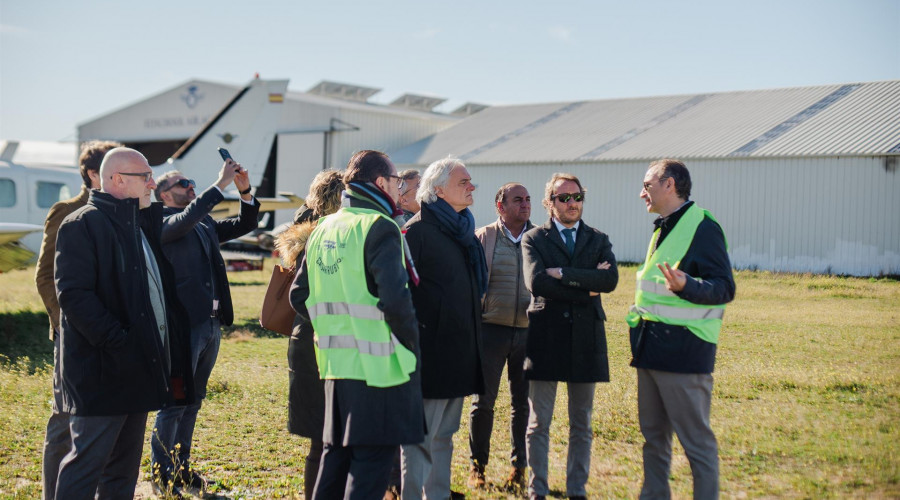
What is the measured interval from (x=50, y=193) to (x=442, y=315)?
14.5m

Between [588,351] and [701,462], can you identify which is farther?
[588,351]

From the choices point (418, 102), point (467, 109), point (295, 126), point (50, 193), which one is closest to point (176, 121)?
point (295, 126)

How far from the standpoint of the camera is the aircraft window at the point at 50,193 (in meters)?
15.8

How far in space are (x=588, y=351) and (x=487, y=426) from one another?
95 cm

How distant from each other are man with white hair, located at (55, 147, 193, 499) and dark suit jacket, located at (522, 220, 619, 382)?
7.23 feet

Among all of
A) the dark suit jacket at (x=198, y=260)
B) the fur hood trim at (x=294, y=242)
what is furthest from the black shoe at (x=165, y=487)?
the fur hood trim at (x=294, y=242)

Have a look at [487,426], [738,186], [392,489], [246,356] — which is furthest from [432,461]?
[738,186]

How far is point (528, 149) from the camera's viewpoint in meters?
29.6

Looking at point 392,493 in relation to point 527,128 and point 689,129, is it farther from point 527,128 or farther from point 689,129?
point 527,128

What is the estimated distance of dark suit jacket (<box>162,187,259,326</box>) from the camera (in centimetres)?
501

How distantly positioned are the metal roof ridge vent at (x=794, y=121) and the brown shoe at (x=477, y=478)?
67.5 feet

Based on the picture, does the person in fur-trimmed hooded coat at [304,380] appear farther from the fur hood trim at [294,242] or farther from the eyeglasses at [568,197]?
the eyeglasses at [568,197]

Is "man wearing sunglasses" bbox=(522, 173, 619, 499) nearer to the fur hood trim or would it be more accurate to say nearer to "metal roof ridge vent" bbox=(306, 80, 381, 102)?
the fur hood trim

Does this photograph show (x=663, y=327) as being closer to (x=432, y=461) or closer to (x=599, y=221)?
(x=432, y=461)
